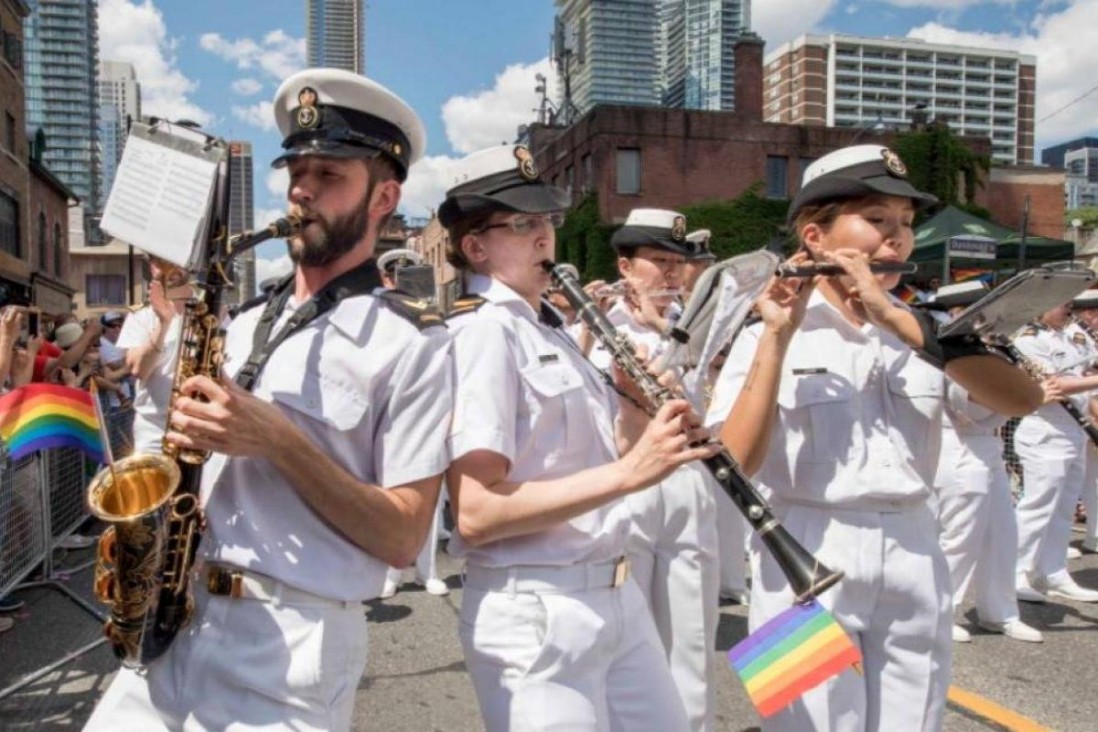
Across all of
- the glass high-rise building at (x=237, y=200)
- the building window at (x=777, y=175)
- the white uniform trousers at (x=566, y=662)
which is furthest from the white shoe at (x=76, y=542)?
the building window at (x=777, y=175)

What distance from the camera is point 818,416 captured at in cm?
276

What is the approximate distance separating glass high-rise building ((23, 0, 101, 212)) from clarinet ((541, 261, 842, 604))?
378 ft

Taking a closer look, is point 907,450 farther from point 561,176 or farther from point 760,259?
point 561,176

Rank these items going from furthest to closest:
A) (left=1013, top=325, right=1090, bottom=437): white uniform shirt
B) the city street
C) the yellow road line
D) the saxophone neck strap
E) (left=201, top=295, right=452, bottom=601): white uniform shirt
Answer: (left=1013, top=325, right=1090, bottom=437): white uniform shirt, the city street, the yellow road line, the saxophone neck strap, (left=201, top=295, right=452, bottom=601): white uniform shirt

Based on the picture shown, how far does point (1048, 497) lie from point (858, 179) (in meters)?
5.54

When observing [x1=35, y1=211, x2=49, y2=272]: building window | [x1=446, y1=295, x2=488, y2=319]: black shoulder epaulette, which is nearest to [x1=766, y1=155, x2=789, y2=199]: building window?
[x1=35, y1=211, x2=49, y2=272]: building window

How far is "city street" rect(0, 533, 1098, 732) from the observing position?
4586 millimetres

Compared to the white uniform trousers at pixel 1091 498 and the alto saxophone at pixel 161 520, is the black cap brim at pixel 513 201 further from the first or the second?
the white uniform trousers at pixel 1091 498

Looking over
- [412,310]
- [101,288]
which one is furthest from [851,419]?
[101,288]

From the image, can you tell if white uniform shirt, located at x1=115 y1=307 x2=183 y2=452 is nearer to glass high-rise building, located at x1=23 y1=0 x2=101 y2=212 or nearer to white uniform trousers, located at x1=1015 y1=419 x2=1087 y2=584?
white uniform trousers, located at x1=1015 y1=419 x2=1087 y2=584

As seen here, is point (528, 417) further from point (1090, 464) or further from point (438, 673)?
point (1090, 464)

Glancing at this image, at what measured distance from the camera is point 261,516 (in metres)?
1.99

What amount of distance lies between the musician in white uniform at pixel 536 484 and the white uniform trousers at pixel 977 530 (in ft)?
13.5

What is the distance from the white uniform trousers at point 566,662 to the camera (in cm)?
226
